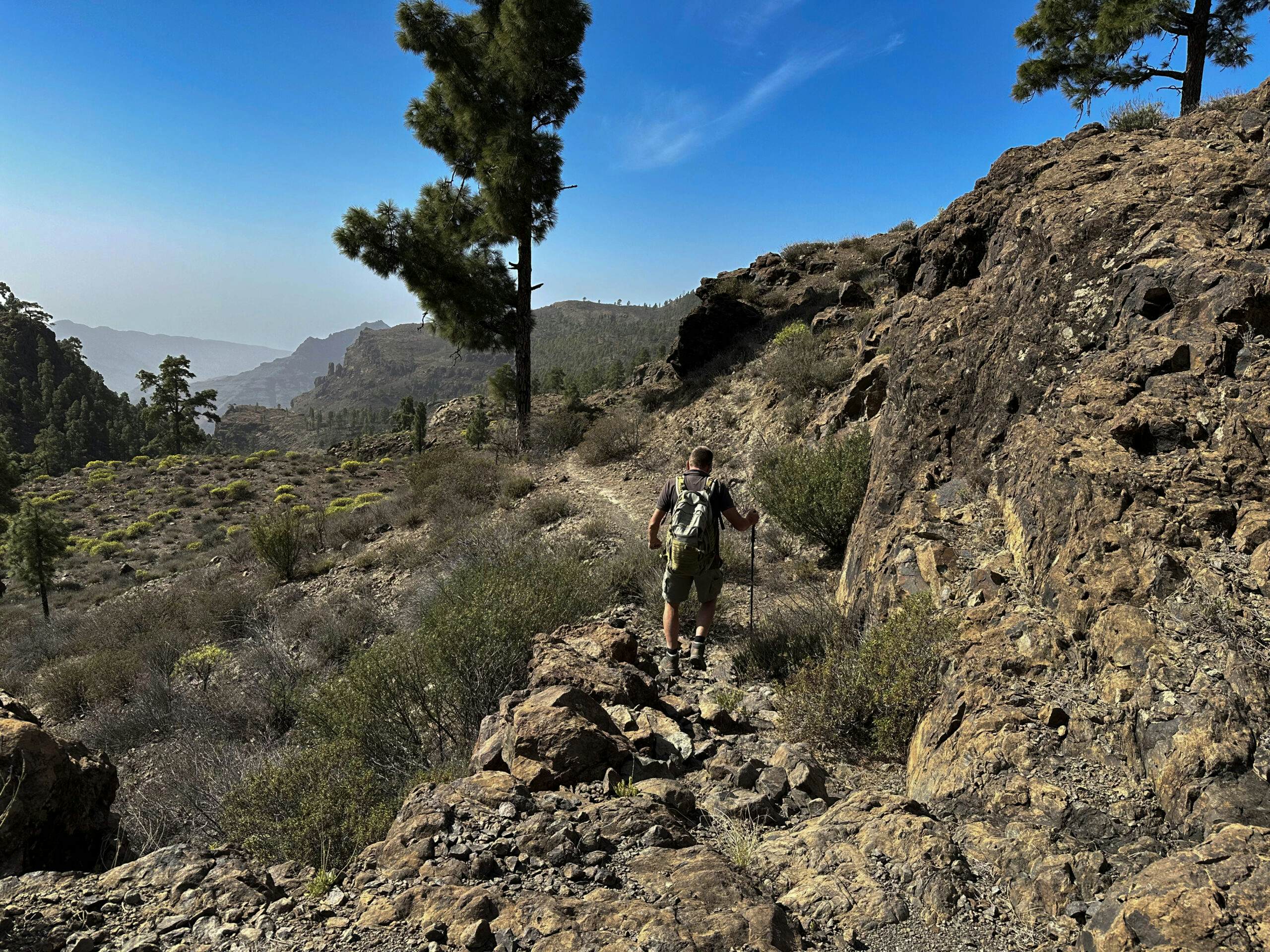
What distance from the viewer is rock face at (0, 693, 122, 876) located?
2.89m

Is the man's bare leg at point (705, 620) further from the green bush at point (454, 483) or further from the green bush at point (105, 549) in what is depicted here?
the green bush at point (105, 549)

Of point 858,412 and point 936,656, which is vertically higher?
point 858,412

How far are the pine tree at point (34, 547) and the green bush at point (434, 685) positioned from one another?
1511 cm

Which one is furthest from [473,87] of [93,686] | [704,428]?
[93,686]

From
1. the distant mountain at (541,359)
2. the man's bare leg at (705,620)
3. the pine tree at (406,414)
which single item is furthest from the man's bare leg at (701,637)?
the distant mountain at (541,359)

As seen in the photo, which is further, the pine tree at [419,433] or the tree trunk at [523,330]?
the pine tree at [419,433]

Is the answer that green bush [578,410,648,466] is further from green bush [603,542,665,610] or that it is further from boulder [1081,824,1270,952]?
boulder [1081,824,1270,952]

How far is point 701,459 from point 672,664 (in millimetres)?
1731

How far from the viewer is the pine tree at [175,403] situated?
131 ft

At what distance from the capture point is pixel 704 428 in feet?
45.0

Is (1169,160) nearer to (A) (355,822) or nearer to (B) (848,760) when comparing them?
(B) (848,760)

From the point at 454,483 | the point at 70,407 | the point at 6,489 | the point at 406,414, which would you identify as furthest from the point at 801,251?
the point at 70,407

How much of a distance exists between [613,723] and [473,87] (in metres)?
17.9

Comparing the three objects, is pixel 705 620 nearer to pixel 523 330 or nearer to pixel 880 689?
pixel 880 689
